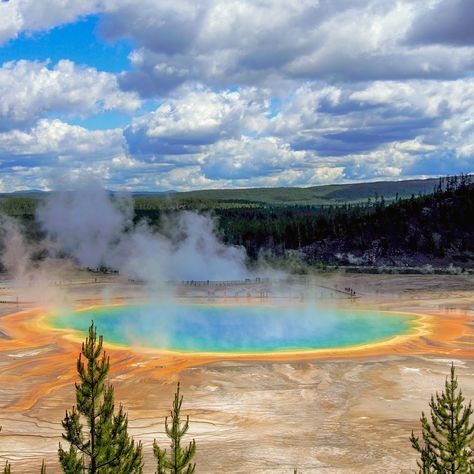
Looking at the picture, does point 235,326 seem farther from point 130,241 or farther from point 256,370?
point 130,241

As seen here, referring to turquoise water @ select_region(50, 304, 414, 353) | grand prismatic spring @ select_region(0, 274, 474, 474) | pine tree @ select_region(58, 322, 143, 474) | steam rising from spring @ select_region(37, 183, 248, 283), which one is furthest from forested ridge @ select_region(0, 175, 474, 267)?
pine tree @ select_region(58, 322, 143, 474)

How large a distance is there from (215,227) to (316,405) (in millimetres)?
50873

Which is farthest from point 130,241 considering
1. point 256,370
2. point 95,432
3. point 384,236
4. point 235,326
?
point 95,432

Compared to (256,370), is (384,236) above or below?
above

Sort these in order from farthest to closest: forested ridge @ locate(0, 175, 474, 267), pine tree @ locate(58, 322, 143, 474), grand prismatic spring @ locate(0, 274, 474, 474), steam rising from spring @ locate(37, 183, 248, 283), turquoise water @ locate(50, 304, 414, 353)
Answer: forested ridge @ locate(0, 175, 474, 267)
steam rising from spring @ locate(37, 183, 248, 283)
turquoise water @ locate(50, 304, 414, 353)
grand prismatic spring @ locate(0, 274, 474, 474)
pine tree @ locate(58, 322, 143, 474)

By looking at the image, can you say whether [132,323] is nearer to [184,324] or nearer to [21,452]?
[184,324]

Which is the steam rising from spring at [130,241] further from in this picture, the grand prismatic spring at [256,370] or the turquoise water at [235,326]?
the turquoise water at [235,326]

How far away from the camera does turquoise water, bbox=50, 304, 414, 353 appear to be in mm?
31422

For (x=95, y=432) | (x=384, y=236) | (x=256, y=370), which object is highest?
(x=384, y=236)

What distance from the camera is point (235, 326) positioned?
36812mm

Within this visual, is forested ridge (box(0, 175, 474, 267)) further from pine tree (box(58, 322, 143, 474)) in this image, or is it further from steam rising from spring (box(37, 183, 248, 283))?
pine tree (box(58, 322, 143, 474))

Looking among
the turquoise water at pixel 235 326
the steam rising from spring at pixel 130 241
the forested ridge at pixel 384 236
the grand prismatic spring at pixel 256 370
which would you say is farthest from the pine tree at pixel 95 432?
the forested ridge at pixel 384 236

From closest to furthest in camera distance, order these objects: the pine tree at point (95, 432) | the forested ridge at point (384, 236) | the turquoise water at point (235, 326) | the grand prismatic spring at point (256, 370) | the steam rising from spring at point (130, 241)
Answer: the pine tree at point (95, 432)
the grand prismatic spring at point (256, 370)
the turquoise water at point (235, 326)
the steam rising from spring at point (130, 241)
the forested ridge at point (384, 236)

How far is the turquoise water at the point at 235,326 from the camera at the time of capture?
103 feet
